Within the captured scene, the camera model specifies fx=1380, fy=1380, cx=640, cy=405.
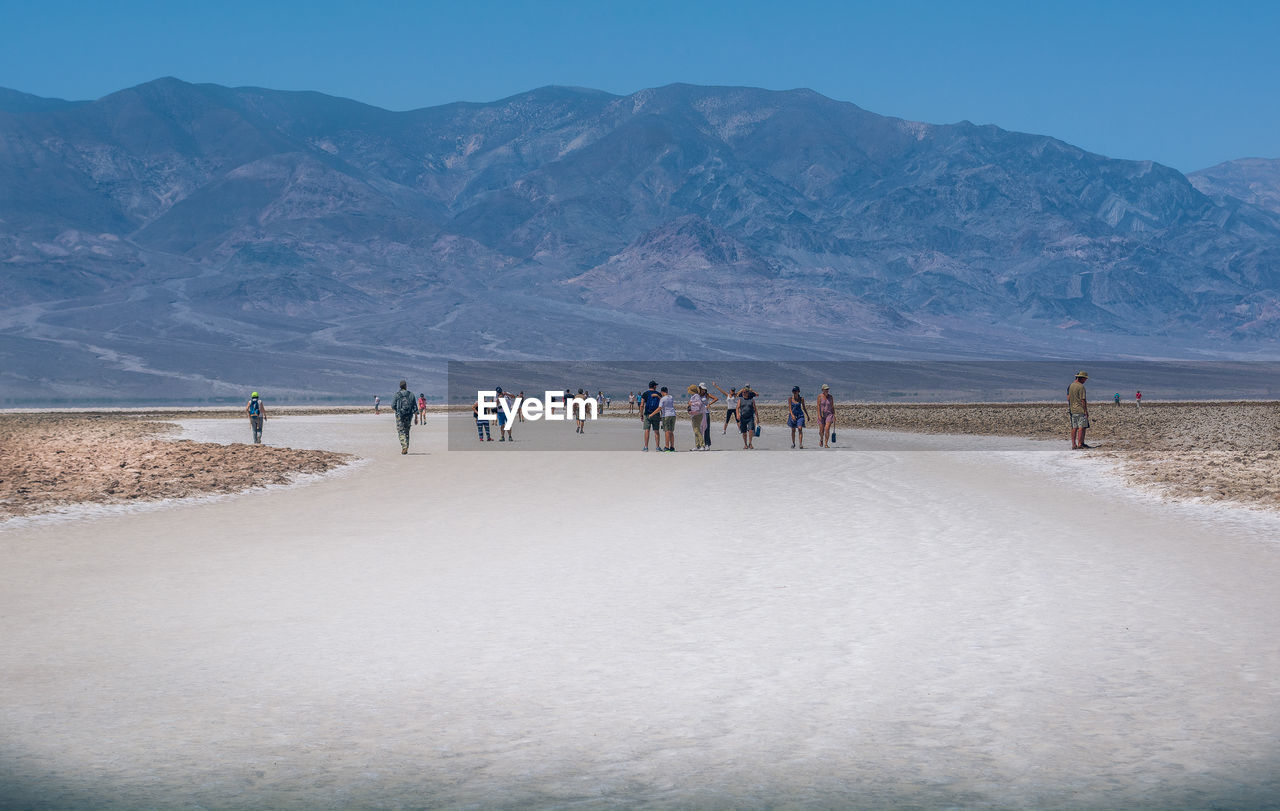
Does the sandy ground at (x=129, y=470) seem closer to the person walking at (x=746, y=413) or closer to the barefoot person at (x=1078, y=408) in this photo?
the person walking at (x=746, y=413)

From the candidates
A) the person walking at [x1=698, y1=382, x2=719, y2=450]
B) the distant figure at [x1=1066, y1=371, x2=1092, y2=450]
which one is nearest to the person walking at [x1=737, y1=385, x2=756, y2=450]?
the person walking at [x1=698, y1=382, x2=719, y2=450]

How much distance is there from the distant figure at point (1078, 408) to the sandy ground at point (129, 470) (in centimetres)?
1573

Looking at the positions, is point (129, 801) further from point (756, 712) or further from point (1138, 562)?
point (1138, 562)

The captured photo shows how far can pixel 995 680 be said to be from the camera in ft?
26.0

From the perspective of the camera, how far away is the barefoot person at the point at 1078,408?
2952 cm

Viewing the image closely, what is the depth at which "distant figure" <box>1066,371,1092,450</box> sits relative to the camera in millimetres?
29531

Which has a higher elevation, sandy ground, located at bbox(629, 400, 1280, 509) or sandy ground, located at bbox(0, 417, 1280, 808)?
sandy ground, located at bbox(629, 400, 1280, 509)

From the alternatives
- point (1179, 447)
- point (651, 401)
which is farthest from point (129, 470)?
point (1179, 447)

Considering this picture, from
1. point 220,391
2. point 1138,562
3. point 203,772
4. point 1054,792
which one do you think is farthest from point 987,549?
point 220,391

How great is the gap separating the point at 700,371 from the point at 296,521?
7005 inches

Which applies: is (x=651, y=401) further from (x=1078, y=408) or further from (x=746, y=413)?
(x=1078, y=408)

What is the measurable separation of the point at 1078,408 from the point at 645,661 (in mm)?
23833

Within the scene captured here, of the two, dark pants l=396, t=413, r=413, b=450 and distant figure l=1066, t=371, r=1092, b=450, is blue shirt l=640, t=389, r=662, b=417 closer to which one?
dark pants l=396, t=413, r=413, b=450

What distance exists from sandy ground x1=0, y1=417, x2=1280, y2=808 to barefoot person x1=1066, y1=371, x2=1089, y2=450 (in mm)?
12398
